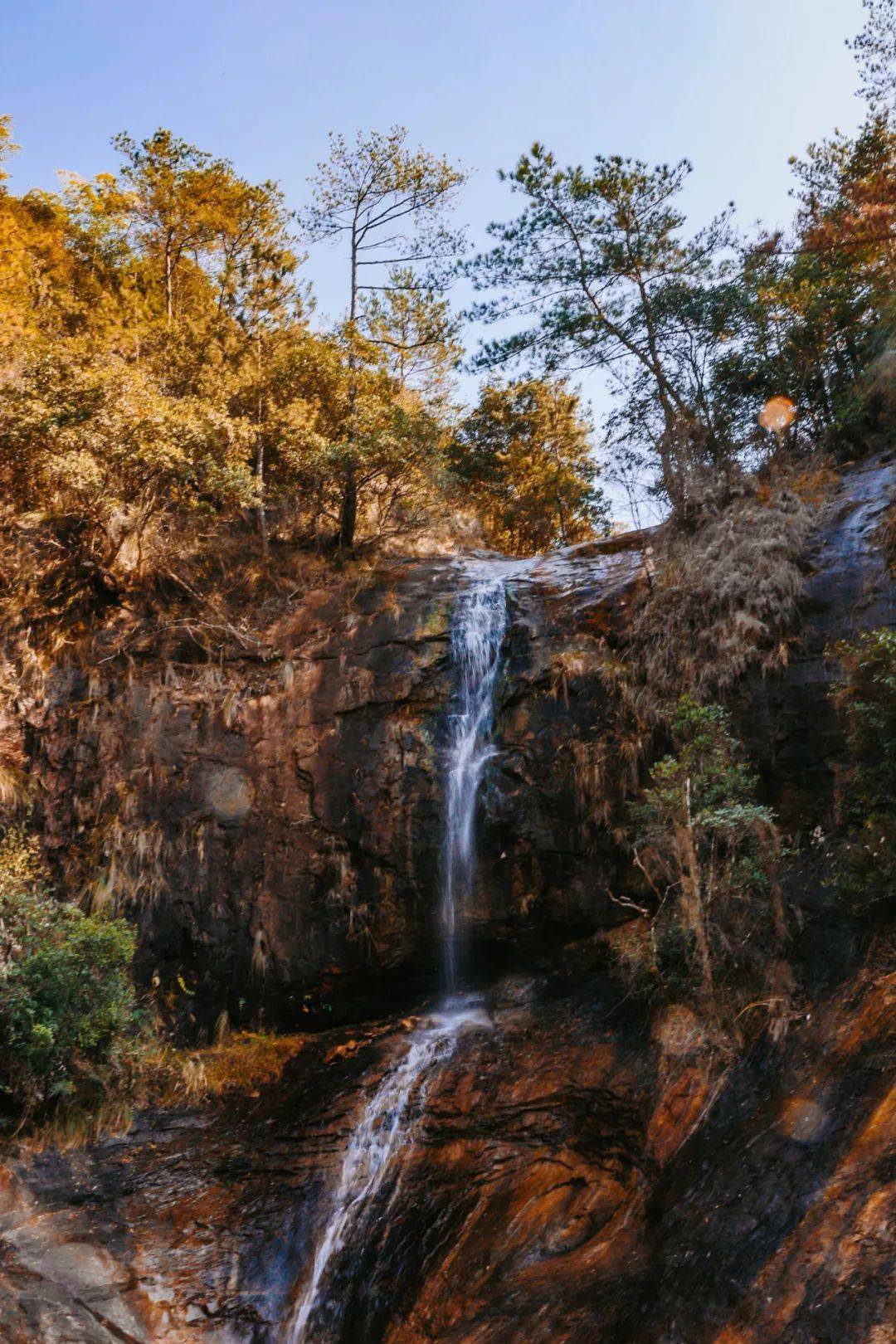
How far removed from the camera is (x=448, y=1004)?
1201cm

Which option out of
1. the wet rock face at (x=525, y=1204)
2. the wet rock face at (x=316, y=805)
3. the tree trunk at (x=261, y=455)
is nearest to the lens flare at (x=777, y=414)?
the wet rock face at (x=316, y=805)

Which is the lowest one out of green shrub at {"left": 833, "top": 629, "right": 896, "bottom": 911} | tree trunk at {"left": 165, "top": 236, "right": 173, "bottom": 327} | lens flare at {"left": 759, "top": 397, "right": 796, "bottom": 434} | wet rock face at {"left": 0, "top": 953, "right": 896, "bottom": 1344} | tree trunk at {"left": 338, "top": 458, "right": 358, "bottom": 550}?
wet rock face at {"left": 0, "top": 953, "right": 896, "bottom": 1344}

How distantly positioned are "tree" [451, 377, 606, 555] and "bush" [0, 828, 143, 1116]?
673 inches

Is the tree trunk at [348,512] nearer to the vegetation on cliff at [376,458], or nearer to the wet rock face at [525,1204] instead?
the vegetation on cliff at [376,458]

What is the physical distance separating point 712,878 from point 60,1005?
7.66m

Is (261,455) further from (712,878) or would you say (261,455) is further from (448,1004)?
(712,878)

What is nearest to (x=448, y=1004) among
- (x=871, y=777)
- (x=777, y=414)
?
(x=871, y=777)

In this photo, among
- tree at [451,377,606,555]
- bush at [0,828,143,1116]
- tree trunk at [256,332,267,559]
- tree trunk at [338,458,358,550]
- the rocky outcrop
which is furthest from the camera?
tree at [451,377,606,555]

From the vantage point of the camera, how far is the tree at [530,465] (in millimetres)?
25422

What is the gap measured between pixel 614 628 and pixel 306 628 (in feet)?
17.8

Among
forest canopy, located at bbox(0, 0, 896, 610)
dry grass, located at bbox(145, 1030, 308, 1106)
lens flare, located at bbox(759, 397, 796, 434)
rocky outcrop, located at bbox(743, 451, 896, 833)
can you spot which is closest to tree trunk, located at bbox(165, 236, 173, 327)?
forest canopy, located at bbox(0, 0, 896, 610)

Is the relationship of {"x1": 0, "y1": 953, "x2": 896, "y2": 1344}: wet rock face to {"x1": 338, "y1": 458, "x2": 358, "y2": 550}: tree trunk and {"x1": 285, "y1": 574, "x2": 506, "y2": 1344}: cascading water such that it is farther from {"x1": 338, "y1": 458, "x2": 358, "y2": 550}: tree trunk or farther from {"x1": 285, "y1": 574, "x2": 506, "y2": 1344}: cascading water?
{"x1": 338, "y1": 458, "x2": 358, "y2": 550}: tree trunk

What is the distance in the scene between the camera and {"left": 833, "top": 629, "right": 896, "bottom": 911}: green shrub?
27.4 feet

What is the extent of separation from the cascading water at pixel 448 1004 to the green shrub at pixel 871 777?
5.17 m
